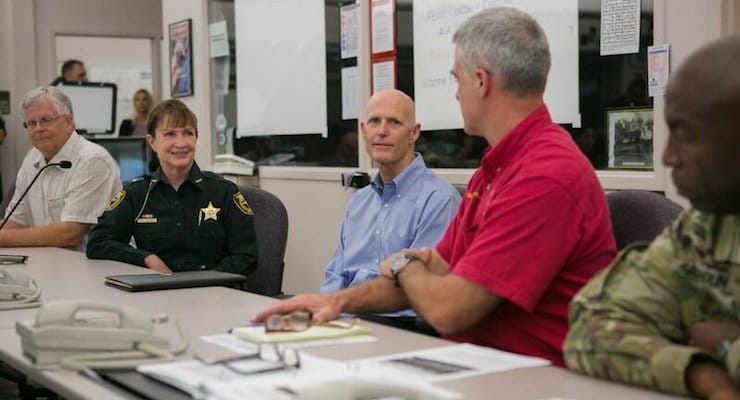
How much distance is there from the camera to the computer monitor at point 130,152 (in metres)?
6.47

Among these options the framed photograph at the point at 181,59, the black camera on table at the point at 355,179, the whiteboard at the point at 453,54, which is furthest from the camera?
the framed photograph at the point at 181,59

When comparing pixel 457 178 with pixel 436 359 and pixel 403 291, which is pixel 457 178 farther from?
pixel 436 359

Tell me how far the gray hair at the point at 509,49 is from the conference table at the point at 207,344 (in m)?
0.57

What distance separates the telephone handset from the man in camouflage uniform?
4.66 ft

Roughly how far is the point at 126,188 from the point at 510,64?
1859 mm

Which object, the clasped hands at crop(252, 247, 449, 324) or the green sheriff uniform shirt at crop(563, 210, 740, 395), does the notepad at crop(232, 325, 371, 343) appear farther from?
the green sheriff uniform shirt at crop(563, 210, 740, 395)

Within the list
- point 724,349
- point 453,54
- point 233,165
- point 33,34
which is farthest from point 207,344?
point 33,34

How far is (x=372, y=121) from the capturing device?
129 inches

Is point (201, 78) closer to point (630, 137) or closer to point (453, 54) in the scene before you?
point (453, 54)

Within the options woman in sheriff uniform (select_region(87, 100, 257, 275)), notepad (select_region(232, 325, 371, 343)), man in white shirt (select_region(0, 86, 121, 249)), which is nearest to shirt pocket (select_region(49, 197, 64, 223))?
man in white shirt (select_region(0, 86, 121, 249))

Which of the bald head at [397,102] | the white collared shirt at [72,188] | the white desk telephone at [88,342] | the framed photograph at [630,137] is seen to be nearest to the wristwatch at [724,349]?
the white desk telephone at [88,342]

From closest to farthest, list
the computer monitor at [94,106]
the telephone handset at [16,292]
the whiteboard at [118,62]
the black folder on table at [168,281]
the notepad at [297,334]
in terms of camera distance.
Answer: the notepad at [297,334] → the telephone handset at [16,292] → the black folder on table at [168,281] → the computer monitor at [94,106] → the whiteboard at [118,62]

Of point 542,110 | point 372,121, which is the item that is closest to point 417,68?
point 372,121

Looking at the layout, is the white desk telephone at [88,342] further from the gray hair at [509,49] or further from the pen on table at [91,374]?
the gray hair at [509,49]
